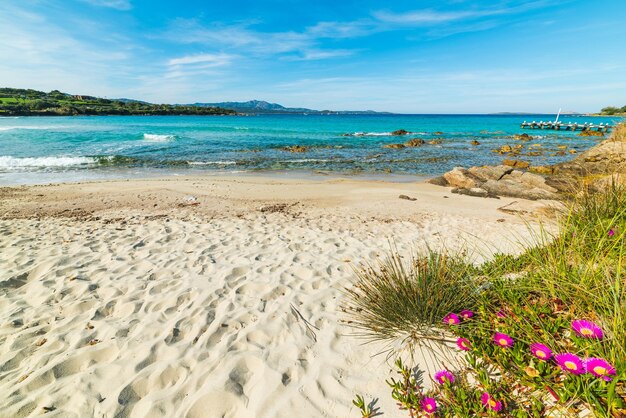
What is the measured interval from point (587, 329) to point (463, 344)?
0.86 m

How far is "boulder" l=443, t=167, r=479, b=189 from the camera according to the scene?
13.2 metres

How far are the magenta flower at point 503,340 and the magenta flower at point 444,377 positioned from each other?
46 cm

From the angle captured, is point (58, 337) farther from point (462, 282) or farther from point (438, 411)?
point (462, 282)

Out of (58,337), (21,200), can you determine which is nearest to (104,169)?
(21,200)

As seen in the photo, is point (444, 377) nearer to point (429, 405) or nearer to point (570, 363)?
point (429, 405)

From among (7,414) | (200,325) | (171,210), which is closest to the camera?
(7,414)

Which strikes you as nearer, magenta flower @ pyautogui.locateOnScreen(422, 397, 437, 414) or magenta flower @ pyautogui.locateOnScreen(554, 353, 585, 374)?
magenta flower @ pyautogui.locateOnScreen(554, 353, 585, 374)

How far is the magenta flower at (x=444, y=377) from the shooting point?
2387mm

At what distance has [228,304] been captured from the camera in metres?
3.98

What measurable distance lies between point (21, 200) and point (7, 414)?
10039 millimetres

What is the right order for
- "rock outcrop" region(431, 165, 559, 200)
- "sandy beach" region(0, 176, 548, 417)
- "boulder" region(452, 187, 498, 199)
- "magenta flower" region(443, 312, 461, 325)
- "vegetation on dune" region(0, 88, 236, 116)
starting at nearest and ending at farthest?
"sandy beach" region(0, 176, 548, 417)
"magenta flower" region(443, 312, 461, 325)
"rock outcrop" region(431, 165, 559, 200)
"boulder" region(452, 187, 498, 199)
"vegetation on dune" region(0, 88, 236, 116)

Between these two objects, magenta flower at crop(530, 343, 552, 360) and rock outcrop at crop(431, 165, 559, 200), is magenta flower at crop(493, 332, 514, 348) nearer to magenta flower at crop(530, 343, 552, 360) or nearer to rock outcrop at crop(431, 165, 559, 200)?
magenta flower at crop(530, 343, 552, 360)

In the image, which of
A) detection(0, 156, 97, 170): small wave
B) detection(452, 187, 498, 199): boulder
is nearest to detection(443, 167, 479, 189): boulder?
detection(452, 187, 498, 199): boulder

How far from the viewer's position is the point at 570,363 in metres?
2.03
